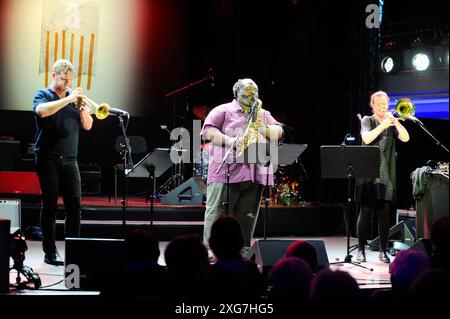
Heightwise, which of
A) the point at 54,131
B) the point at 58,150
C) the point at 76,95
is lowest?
the point at 58,150

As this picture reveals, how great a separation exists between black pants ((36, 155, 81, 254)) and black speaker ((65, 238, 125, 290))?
1302 mm

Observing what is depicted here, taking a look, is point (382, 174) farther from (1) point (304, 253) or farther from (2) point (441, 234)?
(2) point (441, 234)

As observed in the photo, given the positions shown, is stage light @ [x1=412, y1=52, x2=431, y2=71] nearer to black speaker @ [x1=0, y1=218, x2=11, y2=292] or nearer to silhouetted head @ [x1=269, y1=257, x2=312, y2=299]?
silhouetted head @ [x1=269, y1=257, x2=312, y2=299]

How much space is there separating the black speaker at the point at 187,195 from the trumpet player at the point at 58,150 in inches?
158

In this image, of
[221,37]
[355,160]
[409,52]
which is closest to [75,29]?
[221,37]

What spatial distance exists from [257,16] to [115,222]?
520 cm

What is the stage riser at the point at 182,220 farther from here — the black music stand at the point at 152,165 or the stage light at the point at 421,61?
the stage light at the point at 421,61

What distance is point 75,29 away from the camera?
1213 centimetres

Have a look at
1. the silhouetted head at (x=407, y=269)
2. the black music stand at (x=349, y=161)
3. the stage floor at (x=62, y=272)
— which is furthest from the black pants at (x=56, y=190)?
the silhouetted head at (x=407, y=269)

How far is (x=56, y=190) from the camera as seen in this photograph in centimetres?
619

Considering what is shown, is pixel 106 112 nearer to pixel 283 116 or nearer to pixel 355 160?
pixel 355 160

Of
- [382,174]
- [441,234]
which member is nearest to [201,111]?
[382,174]

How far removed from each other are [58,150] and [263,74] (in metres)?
6.91
